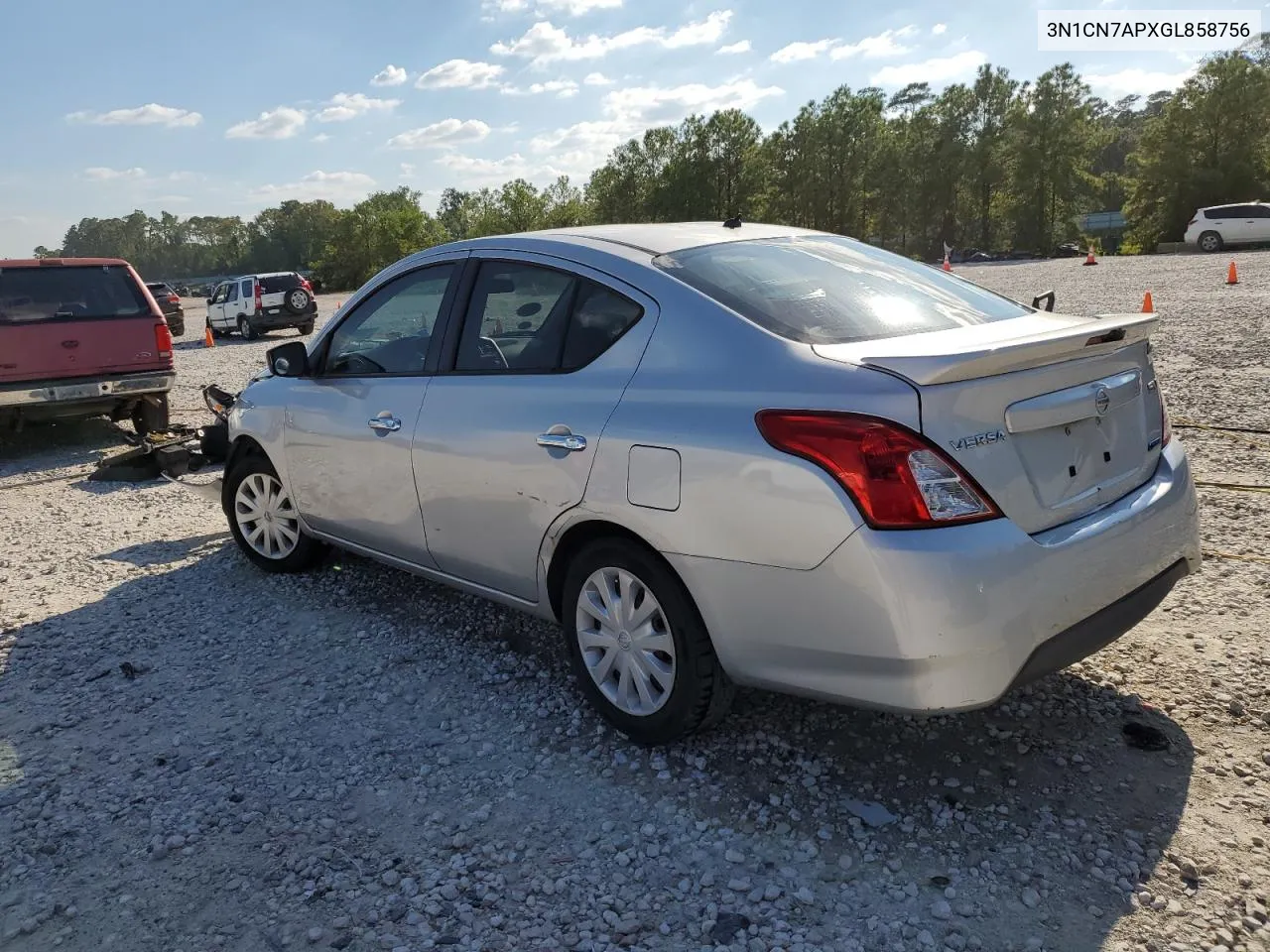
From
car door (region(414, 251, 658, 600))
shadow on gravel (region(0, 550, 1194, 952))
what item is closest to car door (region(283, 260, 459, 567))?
car door (region(414, 251, 658, 600))

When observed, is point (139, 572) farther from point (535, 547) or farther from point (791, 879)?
point (791, 879)

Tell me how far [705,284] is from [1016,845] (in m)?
1.97

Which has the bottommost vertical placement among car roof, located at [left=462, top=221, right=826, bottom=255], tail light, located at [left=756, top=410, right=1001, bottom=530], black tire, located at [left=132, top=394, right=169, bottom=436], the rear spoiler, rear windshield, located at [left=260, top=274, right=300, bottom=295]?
black tire, located at [left=132, top=394, right=169, bottom=436]

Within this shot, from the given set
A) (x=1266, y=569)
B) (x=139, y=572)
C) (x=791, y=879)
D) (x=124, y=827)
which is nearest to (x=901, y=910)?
(x=791, y=879)

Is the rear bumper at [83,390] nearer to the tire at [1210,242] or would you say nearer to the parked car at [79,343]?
the parked car at [79,343]

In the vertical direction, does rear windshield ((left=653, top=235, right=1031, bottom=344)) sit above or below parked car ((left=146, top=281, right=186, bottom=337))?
below

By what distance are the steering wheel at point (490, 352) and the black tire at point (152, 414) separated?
730cm

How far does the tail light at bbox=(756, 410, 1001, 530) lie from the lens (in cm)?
251

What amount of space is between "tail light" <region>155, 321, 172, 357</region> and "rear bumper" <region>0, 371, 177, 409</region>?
204 millimetres

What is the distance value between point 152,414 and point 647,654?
27.5ft

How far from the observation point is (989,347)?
8.64ft

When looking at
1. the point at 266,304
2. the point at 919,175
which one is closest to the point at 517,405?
the point at 266,304

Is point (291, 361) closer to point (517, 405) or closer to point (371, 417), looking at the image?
point (371, 417)

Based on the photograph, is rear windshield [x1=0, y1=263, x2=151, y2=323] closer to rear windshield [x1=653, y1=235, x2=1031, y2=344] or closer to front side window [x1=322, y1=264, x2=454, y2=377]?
front side window [x1=322, y1=264, x2=454, y2=377]
